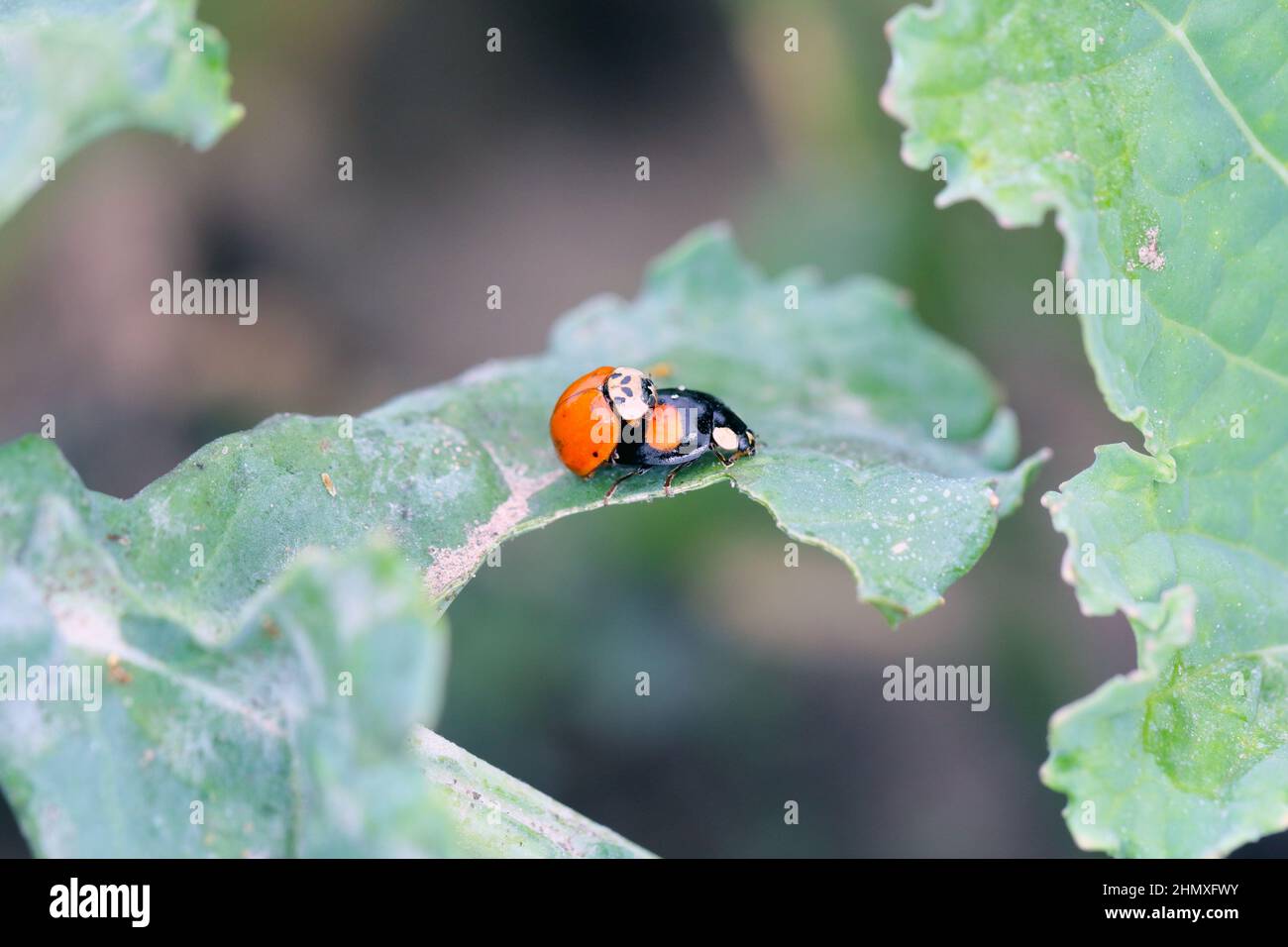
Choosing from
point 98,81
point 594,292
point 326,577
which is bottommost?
point 326,577

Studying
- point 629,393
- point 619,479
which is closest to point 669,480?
point 619,479

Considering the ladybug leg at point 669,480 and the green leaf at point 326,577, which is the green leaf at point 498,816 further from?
the ladybug leg at point 669,480

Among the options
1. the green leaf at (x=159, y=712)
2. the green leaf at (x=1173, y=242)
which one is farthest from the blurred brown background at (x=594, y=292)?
the green leaf at (x=159, y=712)

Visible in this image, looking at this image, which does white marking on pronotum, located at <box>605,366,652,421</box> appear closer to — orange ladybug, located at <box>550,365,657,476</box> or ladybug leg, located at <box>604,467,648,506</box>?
orange ladybug, located at <box>550,365,657,476</box>

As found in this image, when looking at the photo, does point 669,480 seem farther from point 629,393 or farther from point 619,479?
point 629,393

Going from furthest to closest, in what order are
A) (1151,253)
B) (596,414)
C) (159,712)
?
(596,414) < (1151,253) < (159,712)

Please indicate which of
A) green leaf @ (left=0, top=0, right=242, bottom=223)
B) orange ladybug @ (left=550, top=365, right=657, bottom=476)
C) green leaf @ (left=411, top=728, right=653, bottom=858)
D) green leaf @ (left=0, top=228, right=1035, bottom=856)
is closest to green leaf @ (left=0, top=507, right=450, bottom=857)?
green leaf @ (left=0, top=228, right=1035, bottom=856)

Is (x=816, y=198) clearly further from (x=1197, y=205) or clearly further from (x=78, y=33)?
(x=78, y=33)
